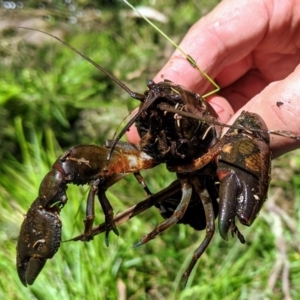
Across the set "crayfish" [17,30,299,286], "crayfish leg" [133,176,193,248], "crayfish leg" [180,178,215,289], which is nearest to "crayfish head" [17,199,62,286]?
"crayfish" [17,30,299,286]

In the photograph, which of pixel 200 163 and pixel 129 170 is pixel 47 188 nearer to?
pixel 129 170

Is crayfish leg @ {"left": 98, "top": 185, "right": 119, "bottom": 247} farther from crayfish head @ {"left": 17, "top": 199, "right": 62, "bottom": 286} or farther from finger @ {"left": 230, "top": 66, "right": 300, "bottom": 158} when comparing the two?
→ finger @ {"left": 230, "top": 66, "right": 300, "bottom": 158}

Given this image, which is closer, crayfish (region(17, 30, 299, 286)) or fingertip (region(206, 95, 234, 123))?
crayfish (region(17, 30, 299, 286))

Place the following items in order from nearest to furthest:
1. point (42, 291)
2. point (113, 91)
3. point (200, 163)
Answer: point (200, 163) < point (42, 291) < point (113, 91)

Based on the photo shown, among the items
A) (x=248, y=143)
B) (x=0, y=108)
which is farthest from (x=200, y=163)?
(x=0, y=108)

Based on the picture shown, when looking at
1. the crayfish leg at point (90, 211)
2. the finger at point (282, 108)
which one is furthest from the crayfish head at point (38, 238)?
the finger at point (282, 108)

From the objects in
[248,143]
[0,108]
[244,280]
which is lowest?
[244,280]

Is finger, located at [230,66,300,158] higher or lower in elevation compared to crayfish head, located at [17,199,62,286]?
higher
